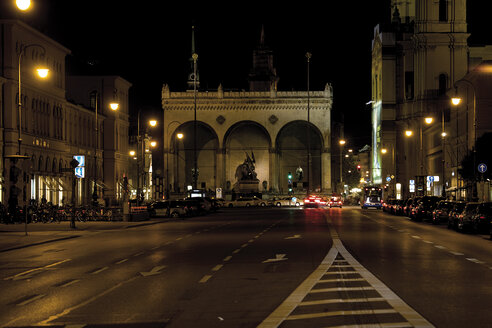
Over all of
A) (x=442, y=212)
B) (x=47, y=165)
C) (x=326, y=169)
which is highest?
(x=326, y=169)

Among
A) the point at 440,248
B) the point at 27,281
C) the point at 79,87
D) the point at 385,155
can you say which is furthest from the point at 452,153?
the point at 27,281

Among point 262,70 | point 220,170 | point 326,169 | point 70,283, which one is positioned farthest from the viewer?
point 262,70

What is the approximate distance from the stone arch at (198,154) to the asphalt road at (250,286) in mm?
100323

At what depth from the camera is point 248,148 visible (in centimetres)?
12812

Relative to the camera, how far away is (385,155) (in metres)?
120

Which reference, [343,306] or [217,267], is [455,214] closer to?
[217,267]

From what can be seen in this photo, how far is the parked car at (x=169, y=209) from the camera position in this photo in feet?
206

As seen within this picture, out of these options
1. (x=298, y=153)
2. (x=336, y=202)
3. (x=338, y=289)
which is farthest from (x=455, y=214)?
(x=298, y=153)

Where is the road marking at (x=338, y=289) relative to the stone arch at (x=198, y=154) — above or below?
below

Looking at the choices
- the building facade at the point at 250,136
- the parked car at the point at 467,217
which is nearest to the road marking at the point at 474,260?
the parked car at the point at 467,217

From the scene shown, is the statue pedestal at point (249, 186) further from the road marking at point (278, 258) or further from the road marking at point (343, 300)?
the road marking at point (343, 300)

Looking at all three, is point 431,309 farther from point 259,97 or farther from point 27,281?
point 259,97

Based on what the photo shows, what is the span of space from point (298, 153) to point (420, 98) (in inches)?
1147

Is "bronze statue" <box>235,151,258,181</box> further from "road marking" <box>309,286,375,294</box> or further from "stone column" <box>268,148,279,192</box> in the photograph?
"road marking" <box>309,286,375,294</box>
